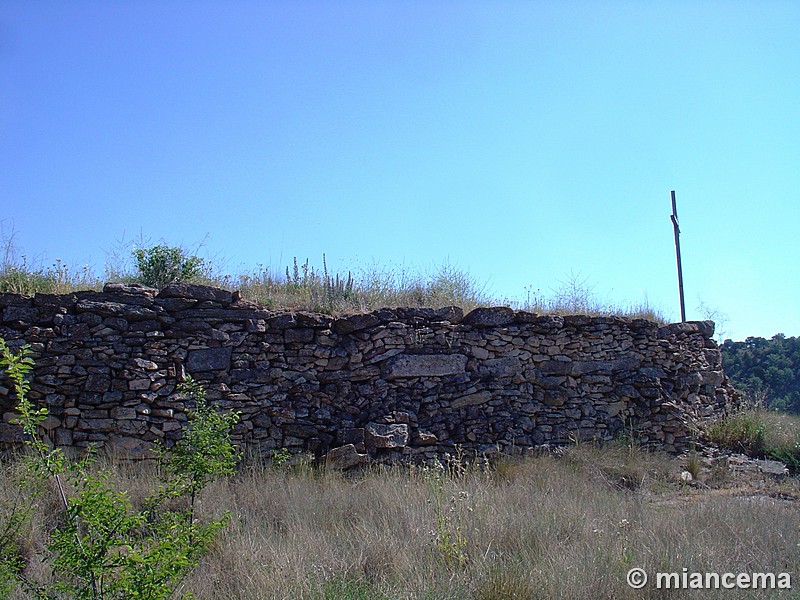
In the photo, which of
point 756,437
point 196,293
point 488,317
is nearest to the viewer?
point 196,293

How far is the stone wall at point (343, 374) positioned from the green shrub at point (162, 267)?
966 mm

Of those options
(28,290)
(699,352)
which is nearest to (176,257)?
(28,290)

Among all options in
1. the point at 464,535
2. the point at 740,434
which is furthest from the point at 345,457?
the point at 740,434

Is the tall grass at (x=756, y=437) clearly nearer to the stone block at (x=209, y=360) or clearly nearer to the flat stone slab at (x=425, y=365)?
the flat stone slab at (x=425, y=365)

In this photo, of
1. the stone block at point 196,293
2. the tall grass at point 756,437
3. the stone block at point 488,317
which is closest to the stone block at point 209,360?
the stone block at point 196,293

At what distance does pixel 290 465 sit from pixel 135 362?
2.16 m

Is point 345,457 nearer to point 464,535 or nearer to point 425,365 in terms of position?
point 425,365

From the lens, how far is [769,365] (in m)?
17.9

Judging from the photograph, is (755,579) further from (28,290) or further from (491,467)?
(28,290)

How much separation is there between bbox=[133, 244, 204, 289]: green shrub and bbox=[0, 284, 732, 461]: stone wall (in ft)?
3.17

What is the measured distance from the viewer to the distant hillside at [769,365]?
1712 cm

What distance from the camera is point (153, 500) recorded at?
4.66 meters

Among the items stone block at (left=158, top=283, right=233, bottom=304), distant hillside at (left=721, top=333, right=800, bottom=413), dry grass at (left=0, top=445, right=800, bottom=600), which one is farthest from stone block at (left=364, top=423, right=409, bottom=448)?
distant hillside at (left=721, top=333, right=800, bottom=413)

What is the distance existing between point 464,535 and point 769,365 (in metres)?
15.5
